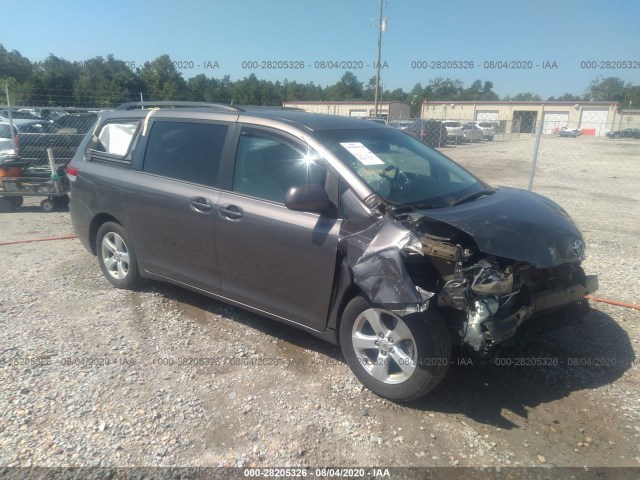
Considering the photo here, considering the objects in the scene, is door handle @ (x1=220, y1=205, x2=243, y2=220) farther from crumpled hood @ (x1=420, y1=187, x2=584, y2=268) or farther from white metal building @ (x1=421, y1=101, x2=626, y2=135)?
white metal building @ (x1=421, y1=101, x2=626, y2=135)

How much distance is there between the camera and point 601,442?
2734 mm

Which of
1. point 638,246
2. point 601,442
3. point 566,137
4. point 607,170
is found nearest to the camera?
point 601,442

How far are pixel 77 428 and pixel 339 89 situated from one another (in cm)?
7211

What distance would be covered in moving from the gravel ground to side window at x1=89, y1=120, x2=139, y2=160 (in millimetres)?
1422

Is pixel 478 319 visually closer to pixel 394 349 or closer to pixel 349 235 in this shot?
pixel 394 349

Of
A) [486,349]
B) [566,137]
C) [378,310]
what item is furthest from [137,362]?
[566,137]

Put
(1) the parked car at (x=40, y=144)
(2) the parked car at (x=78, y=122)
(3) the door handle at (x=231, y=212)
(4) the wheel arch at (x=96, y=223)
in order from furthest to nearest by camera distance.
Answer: (2) the parked car at (x=78, y=122), (1) the parked car at (x=40, y=144), (4) the wheel arch at (x=96, y=223), (3) the door handle at (x=231, y=212)

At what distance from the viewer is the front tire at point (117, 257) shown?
15.1ft

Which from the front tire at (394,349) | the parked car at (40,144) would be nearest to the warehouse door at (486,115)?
the parked car at (40,144)

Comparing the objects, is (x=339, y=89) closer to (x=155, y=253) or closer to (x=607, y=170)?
(x=607, y=170)

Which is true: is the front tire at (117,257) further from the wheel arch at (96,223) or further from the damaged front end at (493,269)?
the damaged front end at (493,269)

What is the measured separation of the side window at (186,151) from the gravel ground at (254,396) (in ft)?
4.32

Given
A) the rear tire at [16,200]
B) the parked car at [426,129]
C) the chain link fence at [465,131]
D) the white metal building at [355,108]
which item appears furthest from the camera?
the white metal building at [355,108]

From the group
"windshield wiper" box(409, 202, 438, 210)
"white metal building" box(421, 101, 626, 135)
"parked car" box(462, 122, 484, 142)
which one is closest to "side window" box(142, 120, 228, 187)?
"windshield wiper" box(409, 202, 438, 210)
